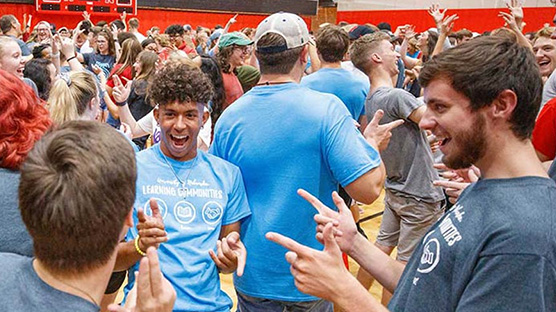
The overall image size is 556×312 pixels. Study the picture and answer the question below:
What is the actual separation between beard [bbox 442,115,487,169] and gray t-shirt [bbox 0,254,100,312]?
96 cm

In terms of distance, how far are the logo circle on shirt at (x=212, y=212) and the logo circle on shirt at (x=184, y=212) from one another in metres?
0.04

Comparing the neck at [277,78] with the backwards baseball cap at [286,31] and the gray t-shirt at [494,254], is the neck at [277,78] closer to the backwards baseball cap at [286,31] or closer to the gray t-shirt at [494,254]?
the backwards baseball cap at [286,31]

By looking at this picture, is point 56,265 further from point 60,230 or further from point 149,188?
point 149,188

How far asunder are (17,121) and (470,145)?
1341mm

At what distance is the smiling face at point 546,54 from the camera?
4281mm

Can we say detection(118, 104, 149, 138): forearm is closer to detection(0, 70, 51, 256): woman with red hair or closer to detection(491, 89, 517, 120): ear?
detection(0, 70, 51, 256): woman with red hair

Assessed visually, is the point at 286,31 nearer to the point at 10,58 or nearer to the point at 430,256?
the point at 430,256

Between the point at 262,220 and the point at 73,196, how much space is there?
121cm

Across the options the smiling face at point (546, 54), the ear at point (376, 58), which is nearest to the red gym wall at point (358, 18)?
the smiling face at point (546, 54)

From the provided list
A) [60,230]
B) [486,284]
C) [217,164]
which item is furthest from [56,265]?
[217,164]

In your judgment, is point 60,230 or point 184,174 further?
point 184,174

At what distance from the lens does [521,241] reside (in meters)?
1.19

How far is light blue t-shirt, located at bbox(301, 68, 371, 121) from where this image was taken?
416 cm

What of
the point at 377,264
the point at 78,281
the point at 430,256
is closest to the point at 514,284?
the point at 430,256
